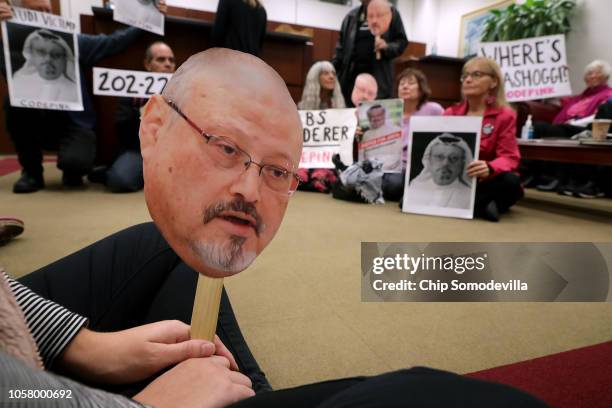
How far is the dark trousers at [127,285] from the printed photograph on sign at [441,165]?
165cm

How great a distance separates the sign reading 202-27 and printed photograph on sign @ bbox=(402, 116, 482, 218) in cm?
177

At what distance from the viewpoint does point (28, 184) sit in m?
2.22

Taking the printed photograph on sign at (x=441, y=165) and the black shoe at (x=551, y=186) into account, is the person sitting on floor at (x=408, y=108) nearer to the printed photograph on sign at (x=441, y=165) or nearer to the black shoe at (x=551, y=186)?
the printed photograph on sign at (x=441, y=165)

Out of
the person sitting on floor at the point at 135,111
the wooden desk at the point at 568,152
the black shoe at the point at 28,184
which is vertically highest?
the person sitting on floor at the point at 135,111

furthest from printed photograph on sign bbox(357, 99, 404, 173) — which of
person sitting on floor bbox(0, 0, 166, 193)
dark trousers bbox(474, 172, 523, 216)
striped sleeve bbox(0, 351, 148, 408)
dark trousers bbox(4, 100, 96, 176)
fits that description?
striped sleeve bbox(0, 351, 148, 408)

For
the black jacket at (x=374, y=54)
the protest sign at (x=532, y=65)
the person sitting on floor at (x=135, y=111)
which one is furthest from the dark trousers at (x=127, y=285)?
the protest sign at (x=532, y=65)

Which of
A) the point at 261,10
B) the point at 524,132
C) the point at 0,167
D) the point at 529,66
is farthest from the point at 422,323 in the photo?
the point at 0,167

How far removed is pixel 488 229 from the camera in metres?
1.86

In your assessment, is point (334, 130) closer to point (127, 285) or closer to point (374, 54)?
point (374, 54)

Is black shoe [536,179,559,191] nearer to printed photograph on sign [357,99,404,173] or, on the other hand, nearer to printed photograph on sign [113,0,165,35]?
printed photograph on sign [357,99,404,173]

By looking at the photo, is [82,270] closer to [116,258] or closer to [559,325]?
[116,258]

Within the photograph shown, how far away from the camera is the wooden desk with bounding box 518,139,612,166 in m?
2.11

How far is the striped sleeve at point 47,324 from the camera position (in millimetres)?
434

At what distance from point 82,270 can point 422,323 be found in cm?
76
